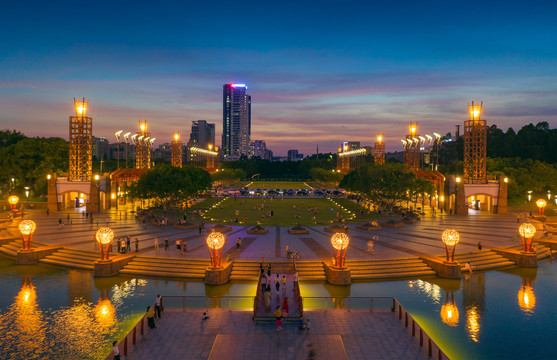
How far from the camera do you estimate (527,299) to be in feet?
80.4

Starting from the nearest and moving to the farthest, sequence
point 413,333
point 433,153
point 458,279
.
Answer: point 413,333 < point 458,279 < point 433,153

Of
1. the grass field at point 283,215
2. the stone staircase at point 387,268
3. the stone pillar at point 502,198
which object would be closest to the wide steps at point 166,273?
the stone staircase at point 387,268

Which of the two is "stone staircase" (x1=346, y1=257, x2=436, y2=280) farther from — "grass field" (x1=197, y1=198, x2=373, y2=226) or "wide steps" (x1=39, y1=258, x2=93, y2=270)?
"wide steps" (x1=39, y1=258, x2=93, y2=270)

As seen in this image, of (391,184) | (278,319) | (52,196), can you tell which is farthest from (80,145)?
(278,319)

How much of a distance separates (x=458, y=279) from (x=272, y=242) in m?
16.7

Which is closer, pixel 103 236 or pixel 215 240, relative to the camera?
pixel 215 240

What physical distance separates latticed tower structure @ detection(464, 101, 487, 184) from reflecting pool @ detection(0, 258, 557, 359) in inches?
1443

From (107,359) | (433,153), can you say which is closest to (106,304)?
(107,359)

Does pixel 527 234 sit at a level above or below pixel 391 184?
below

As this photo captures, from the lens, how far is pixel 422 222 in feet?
167

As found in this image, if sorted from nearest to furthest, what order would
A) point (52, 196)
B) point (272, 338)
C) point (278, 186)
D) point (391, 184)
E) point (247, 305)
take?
point (272, 338), point (247, 305), point (391, 184), point (52, 196), point (278, 186)

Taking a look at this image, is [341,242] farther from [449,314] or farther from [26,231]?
[26,231]

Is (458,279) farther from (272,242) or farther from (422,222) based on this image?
(422,222)

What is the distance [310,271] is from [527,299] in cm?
1454
